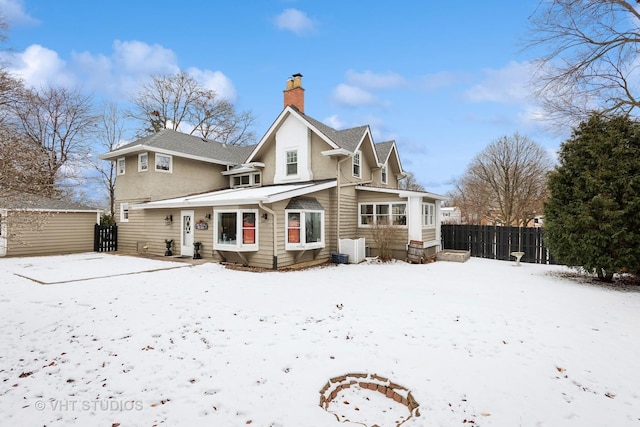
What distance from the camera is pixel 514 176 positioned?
2602cm

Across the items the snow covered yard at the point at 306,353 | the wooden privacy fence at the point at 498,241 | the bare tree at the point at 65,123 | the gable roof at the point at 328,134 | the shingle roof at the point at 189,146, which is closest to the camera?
the snow covered yard at the point at 306,353

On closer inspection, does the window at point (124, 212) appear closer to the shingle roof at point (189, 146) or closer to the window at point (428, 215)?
the shingle roof at point (189, 146)

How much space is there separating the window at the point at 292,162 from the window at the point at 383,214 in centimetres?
403

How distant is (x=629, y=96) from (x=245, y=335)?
547 inches

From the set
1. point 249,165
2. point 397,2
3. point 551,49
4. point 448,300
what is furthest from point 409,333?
point 397,2

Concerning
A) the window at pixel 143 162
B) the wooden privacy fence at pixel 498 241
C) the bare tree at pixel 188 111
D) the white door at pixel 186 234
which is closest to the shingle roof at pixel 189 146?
the window at pixel 143 162

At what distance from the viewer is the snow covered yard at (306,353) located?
10.5 ft

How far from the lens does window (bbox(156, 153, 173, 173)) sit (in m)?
16.0

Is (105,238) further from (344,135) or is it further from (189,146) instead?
(344,135)

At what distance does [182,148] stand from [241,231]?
8.65 metres

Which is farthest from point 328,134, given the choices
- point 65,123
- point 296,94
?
point 65,123

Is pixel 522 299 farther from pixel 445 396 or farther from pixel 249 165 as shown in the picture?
pixel 249 165

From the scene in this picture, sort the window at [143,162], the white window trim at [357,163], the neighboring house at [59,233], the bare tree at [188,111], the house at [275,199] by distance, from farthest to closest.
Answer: the bare tree at [188,111], the window at [143,162], the white window trim at [357,163], the neighboring house at [59,233], the house at [275,199]
